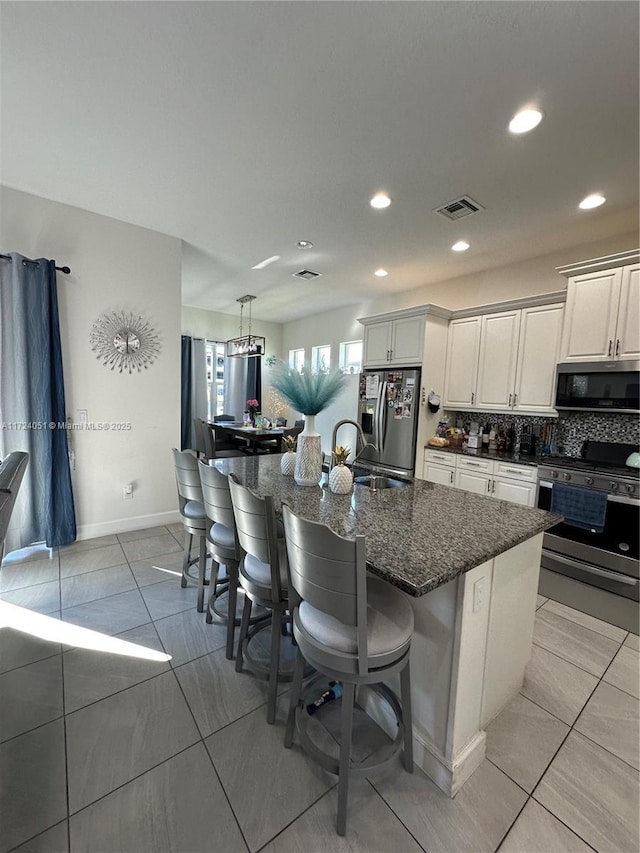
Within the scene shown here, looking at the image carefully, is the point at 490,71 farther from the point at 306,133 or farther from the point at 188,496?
the point at 188,496

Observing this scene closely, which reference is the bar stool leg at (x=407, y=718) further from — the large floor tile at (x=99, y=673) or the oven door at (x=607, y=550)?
the oven door at (x=607, y=550)

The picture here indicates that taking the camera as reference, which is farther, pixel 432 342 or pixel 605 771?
pixel 432 342

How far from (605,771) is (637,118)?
2998 mm

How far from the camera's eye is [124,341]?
10.7ft

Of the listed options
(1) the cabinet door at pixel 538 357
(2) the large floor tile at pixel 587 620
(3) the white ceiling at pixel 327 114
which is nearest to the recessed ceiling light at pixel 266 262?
(3) the white ceiling at pixel 327 114

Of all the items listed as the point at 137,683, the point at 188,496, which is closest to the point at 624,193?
the point at 188,496

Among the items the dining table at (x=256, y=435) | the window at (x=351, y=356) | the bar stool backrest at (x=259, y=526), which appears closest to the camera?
the bar stool backrest at (x=259, y=526)

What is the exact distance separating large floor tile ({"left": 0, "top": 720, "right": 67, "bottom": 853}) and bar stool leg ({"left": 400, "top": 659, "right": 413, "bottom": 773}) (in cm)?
118

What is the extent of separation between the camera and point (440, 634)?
1.24 meters

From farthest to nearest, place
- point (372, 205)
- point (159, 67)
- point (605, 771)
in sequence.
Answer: point (372, 205) < point (159, 67) < point (605, 771)

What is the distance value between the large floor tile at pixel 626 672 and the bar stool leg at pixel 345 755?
158cm

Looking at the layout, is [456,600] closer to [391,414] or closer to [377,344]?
[391,414]

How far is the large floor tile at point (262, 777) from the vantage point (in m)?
1.15

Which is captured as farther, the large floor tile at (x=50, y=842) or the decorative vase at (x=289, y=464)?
the decorative vase at (x=289, y=464)
